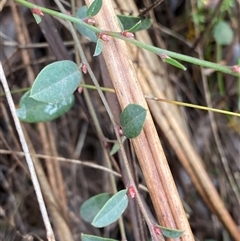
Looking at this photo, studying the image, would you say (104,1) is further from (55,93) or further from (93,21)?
(55,93)

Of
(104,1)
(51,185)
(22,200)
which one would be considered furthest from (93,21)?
(22,200)

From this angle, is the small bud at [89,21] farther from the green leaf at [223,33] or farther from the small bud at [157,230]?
the green leaf at [223,33]

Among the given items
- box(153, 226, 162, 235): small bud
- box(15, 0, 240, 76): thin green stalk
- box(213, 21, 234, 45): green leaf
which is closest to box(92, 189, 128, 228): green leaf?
box(153, 226, 162, 235): small bud

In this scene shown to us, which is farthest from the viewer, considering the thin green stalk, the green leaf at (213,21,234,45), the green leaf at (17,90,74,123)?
the green leaf at (213,21,234,45)

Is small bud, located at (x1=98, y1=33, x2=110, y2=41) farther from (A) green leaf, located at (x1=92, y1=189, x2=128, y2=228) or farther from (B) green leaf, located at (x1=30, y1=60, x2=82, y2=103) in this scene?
(A) green leaf, located at (x1=92, y1=189, x2=128, y2=228)

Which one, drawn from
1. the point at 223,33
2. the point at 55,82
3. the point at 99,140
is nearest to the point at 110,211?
the point at 55,82

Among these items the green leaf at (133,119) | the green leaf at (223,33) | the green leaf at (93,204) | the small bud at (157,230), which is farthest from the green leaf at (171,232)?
the green leaf at (223,33)
